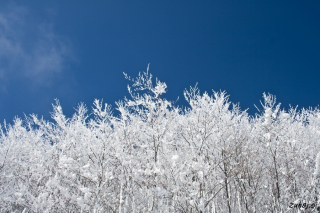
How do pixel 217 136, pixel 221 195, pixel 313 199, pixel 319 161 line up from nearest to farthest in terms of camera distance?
pixel 319 161 < pixel 313 199 < pixel 217 136 < pixel 221 195

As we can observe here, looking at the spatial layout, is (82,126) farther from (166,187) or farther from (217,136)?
(217,136)

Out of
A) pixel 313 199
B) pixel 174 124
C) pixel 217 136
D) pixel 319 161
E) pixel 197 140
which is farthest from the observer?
pixel 174 124

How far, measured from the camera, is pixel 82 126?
966 centimetres

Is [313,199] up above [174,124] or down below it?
below

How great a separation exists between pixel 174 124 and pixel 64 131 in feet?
17.5

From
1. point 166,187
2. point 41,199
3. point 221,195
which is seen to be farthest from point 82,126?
point 221,195

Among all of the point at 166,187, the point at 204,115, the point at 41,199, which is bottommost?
the point at 41,199

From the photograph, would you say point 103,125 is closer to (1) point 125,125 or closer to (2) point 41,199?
(1) point 125,125

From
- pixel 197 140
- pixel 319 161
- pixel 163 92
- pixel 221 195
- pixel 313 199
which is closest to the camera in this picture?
pixel 319 161

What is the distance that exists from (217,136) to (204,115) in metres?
1.20

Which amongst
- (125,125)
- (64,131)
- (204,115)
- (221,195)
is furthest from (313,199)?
(64,131)

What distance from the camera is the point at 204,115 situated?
7922mm

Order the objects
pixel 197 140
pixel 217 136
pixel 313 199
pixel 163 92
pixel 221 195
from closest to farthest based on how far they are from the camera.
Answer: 1. pixel 313 199
2. pixel 197 140
3. pixel 163 92
4. pixel 217 136
5. pixel 221 195

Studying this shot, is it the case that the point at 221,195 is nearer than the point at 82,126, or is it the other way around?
the point at 82,126
